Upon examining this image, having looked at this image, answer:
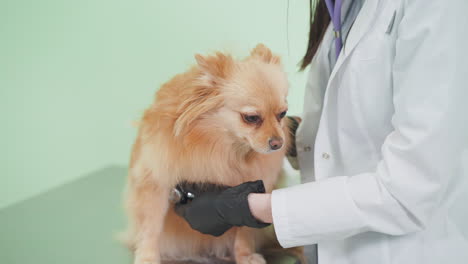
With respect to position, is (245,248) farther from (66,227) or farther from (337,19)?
(337,19)

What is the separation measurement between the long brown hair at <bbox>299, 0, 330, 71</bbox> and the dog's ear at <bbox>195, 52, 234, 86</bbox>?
0.30 metres

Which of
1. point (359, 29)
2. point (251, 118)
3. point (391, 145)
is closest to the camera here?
point (391, 145)

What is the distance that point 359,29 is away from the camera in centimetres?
97

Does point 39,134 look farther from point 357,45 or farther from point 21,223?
point 357,45

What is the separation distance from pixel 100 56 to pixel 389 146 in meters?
1.55

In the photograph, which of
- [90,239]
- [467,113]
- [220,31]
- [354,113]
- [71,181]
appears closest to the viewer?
[467,113]

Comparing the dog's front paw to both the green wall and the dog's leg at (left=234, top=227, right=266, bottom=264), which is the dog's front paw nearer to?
the dog's leg at (left=234, top=227, right=266, bottom=264)

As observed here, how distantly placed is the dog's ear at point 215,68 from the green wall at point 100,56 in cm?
71

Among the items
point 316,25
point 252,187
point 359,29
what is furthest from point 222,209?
point 316,25

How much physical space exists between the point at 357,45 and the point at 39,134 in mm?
1389

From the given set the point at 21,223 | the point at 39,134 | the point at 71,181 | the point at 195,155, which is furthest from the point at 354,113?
the point at 39,134

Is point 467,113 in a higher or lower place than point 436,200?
higher

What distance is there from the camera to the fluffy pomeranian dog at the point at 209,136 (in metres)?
1.09

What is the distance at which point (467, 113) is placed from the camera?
823 mm
